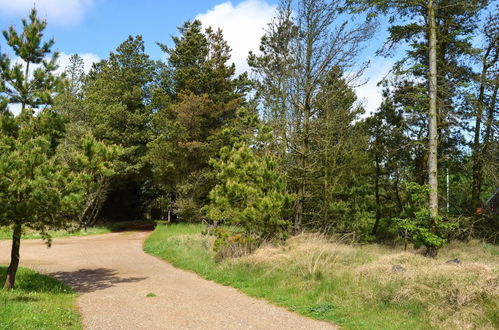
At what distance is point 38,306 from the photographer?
6734 millimetres

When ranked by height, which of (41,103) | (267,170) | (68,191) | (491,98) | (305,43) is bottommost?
(68,191)

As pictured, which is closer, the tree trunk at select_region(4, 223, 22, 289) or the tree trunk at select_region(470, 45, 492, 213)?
the tree trunk at select_region(4, 223, 22, 289)

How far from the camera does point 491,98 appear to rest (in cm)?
1639

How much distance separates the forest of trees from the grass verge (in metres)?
1.43

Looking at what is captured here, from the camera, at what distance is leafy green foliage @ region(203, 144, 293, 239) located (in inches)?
445

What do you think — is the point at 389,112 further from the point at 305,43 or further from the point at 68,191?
the point at 68,191

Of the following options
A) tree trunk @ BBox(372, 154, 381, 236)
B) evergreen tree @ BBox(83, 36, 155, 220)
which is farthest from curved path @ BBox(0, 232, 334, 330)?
evergreen tree @ BBox(83, 36, 155, 220)

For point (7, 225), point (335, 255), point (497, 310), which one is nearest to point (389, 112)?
point (335, 255)

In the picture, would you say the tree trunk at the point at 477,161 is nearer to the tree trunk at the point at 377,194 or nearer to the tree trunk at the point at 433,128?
the tree trunk at the point at 433,128

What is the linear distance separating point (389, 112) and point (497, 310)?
15111 millimetres

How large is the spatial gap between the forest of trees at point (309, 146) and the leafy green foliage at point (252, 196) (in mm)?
45

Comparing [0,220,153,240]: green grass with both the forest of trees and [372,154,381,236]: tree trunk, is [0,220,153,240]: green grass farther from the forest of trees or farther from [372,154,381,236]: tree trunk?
[372,154,381,236]: tree trunk

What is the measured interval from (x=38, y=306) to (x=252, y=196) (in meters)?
6.30

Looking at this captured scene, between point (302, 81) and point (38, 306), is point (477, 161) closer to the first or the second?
point (302, 81)
